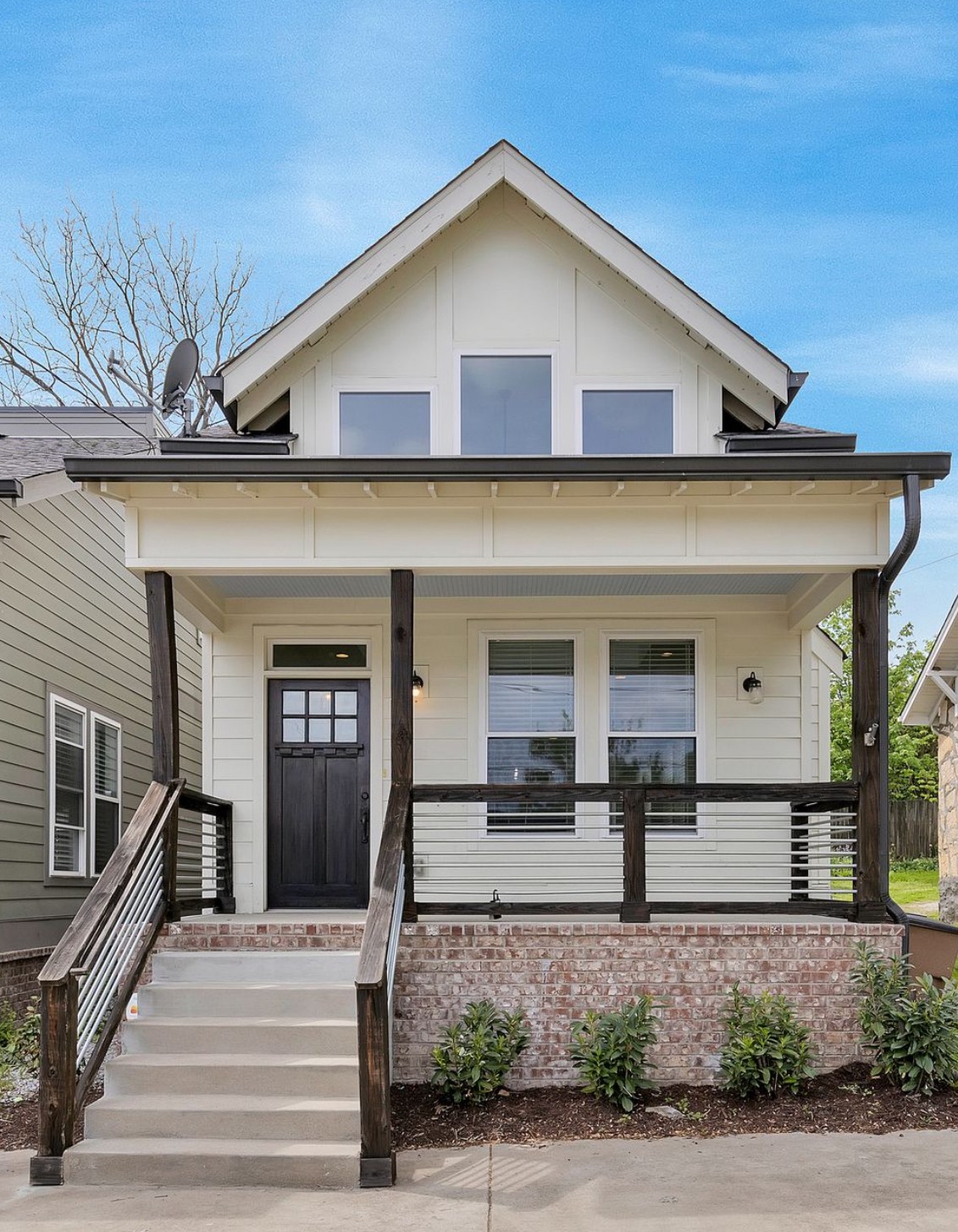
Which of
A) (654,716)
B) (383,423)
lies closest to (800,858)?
(654,716)

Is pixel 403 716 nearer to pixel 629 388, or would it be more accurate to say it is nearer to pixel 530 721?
pixel 530 721

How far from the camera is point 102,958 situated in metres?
6.73

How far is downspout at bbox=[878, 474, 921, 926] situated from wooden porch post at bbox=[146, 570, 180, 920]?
459cm

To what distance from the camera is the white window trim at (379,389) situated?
31.2 feet

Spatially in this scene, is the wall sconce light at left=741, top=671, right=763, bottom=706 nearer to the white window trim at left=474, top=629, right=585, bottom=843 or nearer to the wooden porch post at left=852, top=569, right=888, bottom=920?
the white window trim at left=474, top=629, right=585, bottom=843

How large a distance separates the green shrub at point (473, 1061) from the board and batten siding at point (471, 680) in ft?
9.56

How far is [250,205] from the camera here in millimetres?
26891

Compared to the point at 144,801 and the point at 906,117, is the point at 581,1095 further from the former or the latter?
the point at 906,117

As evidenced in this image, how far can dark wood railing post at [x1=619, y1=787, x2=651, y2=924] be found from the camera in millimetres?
7590

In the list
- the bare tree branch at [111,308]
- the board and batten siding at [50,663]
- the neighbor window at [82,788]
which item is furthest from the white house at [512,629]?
the bare tree branch at [111,308]

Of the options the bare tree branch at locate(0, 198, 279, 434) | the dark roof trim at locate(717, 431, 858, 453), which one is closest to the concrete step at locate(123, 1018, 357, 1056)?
the dark roof trim at locate(717, 431, 858, 453)

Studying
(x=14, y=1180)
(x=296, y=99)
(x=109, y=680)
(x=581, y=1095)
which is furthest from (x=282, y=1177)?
(x=296, y=99)

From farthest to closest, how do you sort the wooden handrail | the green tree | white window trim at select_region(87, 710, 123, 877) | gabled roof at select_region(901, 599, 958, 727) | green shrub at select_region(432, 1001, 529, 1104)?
the green tree, gabled roof at select_region(901, 599, 958, 727), white window trim at select_region(87, 710, 123, 877), green shrub at select_region(432, 1001, 529, 1104), the wooden handrail

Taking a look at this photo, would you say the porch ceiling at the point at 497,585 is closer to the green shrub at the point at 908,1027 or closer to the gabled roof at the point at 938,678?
the green shrub at the point at 908,1027
